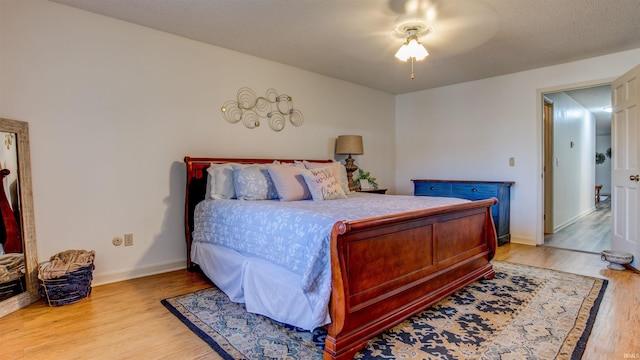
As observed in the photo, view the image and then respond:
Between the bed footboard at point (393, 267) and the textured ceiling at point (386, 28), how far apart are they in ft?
5.26

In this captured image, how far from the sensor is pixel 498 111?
186 inches

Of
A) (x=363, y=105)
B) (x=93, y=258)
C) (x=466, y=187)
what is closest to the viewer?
(x=93, y=258)

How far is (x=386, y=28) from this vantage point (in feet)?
9.89

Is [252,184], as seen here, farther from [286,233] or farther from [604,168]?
[604,168]

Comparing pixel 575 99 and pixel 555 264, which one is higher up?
pixel 575 99

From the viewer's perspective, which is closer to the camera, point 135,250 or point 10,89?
point 10,89

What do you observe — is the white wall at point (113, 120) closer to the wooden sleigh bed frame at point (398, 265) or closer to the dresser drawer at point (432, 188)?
the wooden sleigh bed frame at point (398, 265)

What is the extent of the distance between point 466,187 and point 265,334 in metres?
3.61

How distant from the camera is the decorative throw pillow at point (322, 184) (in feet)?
10.2

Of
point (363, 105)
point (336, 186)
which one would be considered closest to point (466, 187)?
point (363, 105)

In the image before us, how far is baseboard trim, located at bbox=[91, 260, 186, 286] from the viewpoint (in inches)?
114

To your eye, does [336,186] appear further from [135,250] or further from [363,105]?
[363,105]

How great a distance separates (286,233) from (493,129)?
3977 millimetres

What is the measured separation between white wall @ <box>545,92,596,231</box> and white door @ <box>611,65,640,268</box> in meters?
1.51
